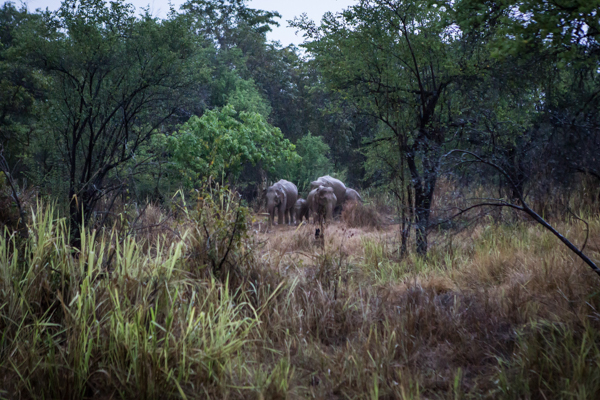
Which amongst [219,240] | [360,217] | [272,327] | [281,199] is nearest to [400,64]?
[219,240]

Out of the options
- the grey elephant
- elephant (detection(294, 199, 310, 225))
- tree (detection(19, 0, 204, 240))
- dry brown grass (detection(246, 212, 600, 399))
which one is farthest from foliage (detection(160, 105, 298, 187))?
dry brown grass (detection(246, 212, 600, 399))

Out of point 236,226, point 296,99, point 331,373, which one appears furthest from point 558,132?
point 296,99

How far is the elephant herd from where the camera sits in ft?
48.3

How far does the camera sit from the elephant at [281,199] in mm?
15696

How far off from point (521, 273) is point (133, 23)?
745cm

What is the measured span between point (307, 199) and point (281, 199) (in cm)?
88

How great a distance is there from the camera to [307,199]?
640 inches

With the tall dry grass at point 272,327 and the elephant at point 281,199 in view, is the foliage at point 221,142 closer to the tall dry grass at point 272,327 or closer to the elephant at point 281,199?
the elephant at point 281,199

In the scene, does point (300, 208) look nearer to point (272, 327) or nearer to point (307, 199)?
point (307, 199)

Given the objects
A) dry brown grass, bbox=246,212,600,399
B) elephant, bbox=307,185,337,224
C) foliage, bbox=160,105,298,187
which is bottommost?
dry brown grass, bbox=246,212,600,399

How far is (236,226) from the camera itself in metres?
5.00

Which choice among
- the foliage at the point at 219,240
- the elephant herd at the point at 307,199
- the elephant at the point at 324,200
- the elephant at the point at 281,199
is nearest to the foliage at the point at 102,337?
the foliage at the point at 219,240

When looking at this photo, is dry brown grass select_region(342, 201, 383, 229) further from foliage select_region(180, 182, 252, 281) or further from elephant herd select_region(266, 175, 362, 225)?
foliage select_region(180, 182, 252, 281)

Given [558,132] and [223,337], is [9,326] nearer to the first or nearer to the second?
[223,337]
